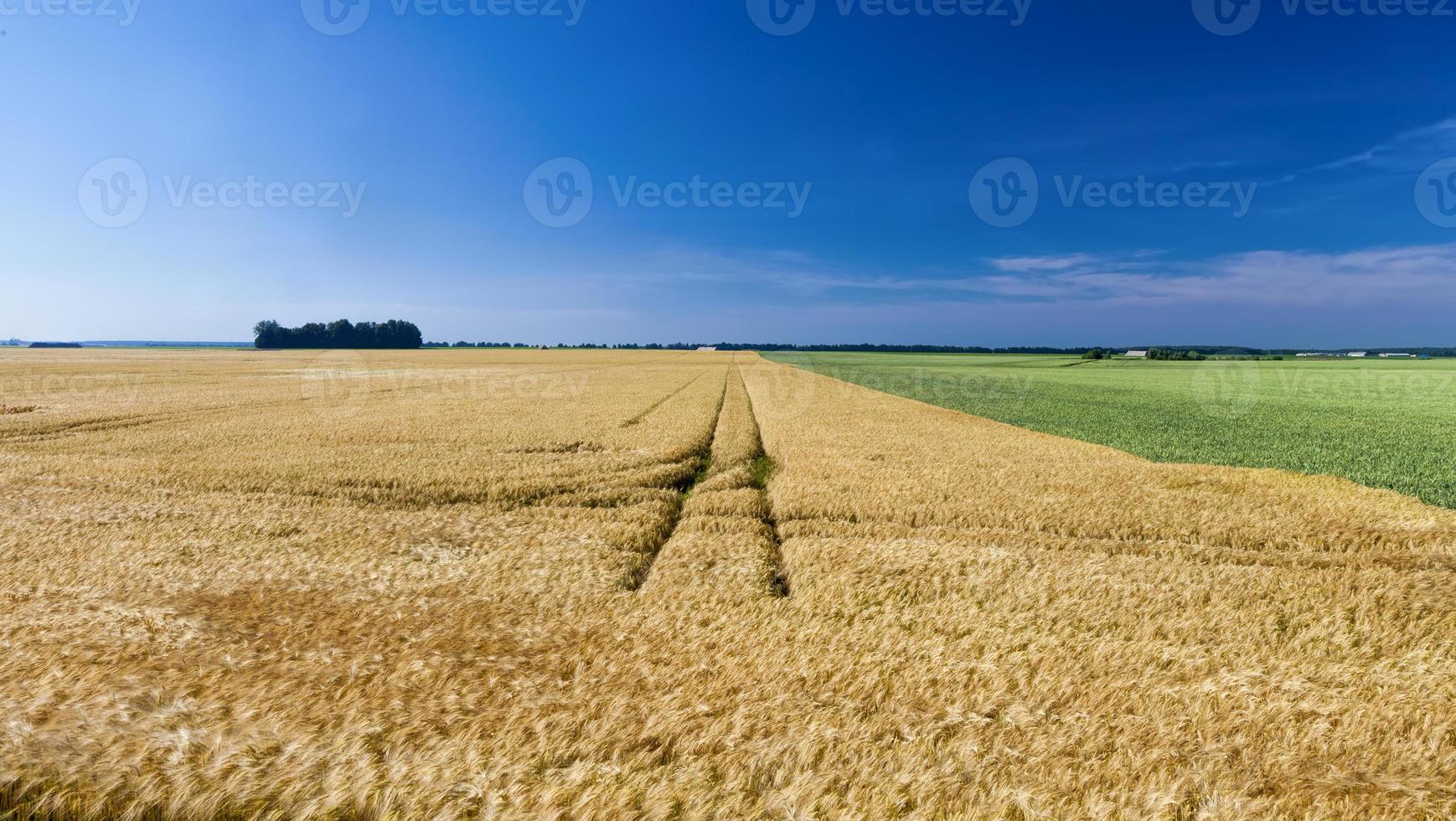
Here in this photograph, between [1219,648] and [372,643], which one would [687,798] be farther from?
[1219,648]

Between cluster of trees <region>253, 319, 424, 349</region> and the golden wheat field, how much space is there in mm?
172330

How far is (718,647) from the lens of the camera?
5355 millimetres

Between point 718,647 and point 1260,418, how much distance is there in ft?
101

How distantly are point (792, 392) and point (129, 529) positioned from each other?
32.9 m

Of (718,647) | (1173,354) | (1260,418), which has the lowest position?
(1260,418)

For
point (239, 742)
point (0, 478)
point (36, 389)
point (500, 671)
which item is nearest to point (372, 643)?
point (500, 671)

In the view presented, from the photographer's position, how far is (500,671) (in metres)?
4.74

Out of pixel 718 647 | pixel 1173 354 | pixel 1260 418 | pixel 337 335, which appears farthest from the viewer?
pixel 337 335

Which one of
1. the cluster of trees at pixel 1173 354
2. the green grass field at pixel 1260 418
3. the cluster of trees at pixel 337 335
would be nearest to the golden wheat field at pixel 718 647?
the green grass field at pixel 1260 418

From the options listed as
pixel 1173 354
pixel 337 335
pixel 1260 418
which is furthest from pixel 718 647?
pixel 337 335

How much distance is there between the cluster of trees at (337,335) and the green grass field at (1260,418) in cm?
15267

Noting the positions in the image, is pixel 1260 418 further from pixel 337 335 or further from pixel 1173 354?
pixel 337 335

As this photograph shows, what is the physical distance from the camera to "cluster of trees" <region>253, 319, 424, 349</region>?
158 meters

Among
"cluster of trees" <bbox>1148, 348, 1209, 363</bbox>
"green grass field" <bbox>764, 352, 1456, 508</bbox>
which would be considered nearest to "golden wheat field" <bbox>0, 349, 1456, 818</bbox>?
"green grass field" <bbox>764, 352, 1456, 508</bbox>
